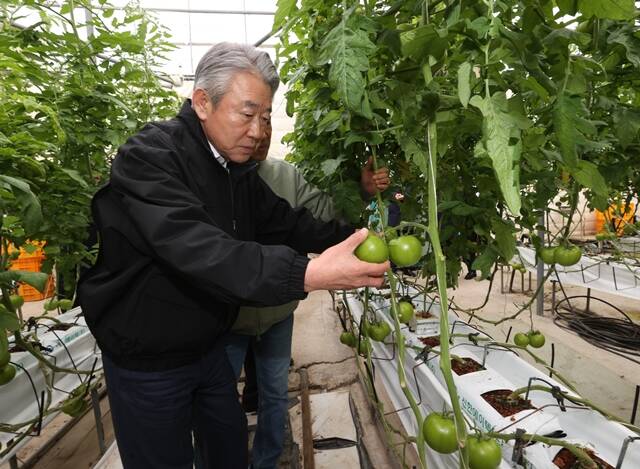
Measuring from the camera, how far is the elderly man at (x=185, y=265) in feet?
3.12

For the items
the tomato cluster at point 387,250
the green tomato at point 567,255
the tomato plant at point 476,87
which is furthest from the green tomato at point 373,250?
the green tomato at point 567,255

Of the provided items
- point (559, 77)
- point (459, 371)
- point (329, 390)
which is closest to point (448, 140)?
point (559, 77)

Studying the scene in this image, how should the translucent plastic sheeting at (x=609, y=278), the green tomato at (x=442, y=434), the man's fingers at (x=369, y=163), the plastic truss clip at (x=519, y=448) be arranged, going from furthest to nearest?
1. the translucent plastic sheeting at (x=609, y=278)
2. the man's fingers at (x=369, y=163)
3. the plastic truss clip at (x=519, y=448)
4. the green tomato at (x=442, y=434)

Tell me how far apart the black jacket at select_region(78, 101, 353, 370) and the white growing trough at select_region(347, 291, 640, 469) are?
75cm

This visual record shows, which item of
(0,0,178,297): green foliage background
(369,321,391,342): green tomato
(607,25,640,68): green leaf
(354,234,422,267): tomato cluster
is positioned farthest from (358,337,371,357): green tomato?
(0,0,178,297): green foliage background

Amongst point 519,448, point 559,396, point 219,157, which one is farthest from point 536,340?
point 219,157

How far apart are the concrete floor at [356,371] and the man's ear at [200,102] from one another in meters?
1.93

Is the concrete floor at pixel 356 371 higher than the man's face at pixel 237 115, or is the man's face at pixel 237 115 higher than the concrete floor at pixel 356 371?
the man's face at pixel 237 115

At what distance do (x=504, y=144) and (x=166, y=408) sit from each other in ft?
4.11

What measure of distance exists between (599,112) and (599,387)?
2.68 m

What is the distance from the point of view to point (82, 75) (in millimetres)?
1736

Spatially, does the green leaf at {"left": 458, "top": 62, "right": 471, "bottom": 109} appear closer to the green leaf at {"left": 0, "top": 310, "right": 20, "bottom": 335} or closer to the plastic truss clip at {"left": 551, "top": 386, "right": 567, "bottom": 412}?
the green leaf at {"left": 0, "top": 310, "right": 20, "bottom": 335}

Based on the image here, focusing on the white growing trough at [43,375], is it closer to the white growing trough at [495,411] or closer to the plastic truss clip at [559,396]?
the white growing trough at [495,411]

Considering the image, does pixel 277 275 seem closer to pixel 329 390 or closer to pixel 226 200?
pixel 226 200
